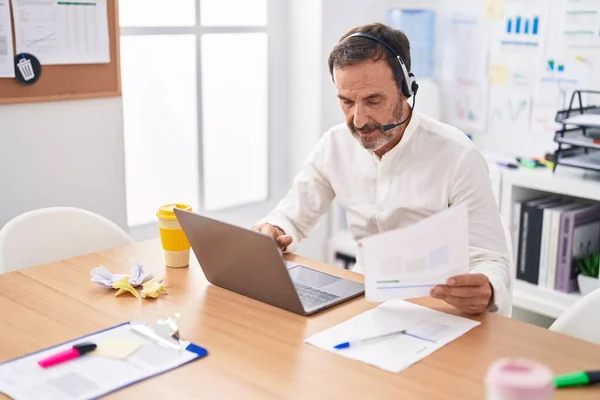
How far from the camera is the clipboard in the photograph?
129 cm

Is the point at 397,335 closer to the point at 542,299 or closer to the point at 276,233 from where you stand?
the point at 276,233

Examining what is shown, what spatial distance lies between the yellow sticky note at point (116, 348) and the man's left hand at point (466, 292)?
0.60 metres

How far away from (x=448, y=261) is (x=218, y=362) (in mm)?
491

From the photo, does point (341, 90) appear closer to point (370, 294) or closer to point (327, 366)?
Answer: point (370, 294)

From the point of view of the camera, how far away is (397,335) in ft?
4.92

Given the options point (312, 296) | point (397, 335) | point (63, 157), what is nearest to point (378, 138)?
point (312, 296)

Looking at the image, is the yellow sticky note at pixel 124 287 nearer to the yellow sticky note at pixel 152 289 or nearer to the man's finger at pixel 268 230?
the yellow sticky note at pixel 152 289

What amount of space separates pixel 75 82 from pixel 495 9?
1681mm

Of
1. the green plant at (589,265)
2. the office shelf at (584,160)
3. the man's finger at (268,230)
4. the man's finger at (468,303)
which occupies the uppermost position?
the office shelf at (584,160)

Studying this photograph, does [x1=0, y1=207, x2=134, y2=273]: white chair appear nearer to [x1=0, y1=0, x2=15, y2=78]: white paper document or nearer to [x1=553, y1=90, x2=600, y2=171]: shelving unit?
[x1=0, y1=0, x2=15, y2=78]: white paper document

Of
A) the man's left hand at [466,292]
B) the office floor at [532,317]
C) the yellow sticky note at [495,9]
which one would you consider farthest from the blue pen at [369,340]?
the yellow sticky note at [495,9]

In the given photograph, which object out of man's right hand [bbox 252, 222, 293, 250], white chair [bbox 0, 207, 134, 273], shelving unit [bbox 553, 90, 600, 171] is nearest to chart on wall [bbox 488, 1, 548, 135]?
shelving unit [bbox 553, 90, 600, 171]

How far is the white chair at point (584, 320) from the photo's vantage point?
162 centimetres

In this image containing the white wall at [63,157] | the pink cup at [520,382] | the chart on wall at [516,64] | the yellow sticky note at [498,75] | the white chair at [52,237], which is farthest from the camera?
the yellow sticky note at [498,75]
